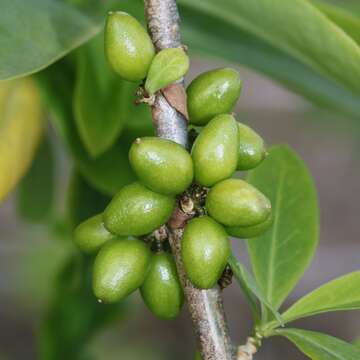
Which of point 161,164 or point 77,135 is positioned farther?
point 77,135

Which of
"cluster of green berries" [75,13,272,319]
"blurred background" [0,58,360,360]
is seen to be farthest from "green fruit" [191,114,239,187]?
"blurred background" [0,58,360,360]

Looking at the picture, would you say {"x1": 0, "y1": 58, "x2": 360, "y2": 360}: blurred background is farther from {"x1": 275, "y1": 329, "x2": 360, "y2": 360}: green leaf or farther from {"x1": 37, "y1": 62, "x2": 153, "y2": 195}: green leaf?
{"x1": 275, "y1": 329, "x2": 360, "y2": 360}: green leaf

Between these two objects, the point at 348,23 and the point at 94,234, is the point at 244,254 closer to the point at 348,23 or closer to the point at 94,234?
the point at 348,23

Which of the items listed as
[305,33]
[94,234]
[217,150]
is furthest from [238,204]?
[305,33]

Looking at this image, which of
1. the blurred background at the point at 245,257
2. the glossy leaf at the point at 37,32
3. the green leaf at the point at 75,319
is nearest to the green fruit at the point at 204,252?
the glossy leaf at the point at 37,32

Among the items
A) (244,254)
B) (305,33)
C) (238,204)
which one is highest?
(305,33)

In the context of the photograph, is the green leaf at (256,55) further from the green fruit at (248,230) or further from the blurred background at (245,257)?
the blurred background at (245,257)

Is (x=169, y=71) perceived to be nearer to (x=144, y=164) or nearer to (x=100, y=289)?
(x=144, y=164)

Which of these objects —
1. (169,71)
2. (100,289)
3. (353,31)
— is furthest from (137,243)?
(353,31)
